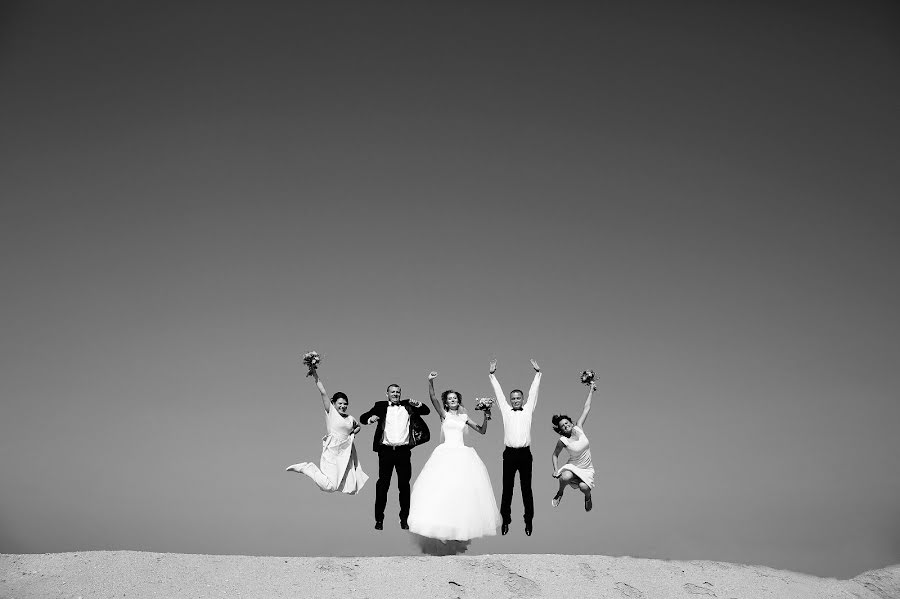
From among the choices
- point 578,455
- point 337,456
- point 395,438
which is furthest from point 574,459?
point 337,456

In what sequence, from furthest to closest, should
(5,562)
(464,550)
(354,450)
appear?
1. (354,450)
2. (464,550)
3. (5,562)

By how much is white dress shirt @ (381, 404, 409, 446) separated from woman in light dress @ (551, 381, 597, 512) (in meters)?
3.49

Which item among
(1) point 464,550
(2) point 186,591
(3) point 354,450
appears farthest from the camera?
(3) point 354,450

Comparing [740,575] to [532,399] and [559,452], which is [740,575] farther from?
[532,399]

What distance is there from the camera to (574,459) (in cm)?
1634

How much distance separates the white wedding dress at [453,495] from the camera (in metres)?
14.6

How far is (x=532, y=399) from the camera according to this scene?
52.0 feet

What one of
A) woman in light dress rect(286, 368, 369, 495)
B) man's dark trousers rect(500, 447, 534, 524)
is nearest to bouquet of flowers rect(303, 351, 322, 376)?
woman in light dress rect(286, 368, 369, 495)

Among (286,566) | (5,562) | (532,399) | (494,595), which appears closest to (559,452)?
(532,399)

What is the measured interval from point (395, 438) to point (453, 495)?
5.94 ft

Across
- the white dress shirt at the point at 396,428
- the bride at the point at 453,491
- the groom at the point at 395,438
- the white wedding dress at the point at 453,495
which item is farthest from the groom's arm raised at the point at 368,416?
the white wedding dress at the point at 453,495

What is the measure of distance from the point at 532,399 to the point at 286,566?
6.19m

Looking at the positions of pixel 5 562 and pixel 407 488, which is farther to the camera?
pixel 407 488

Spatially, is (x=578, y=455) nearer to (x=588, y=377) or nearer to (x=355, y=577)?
(x=588, y=377)
